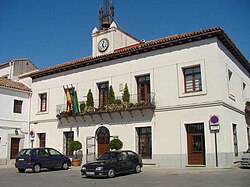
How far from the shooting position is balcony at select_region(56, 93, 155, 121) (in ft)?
67.9

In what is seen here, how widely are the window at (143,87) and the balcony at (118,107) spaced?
159mm

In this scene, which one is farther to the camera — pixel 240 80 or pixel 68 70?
pixel 68 70

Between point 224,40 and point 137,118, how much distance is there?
26.1 ft

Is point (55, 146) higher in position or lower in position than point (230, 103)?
lower

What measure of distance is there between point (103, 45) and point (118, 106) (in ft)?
23.4

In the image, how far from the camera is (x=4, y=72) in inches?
1324

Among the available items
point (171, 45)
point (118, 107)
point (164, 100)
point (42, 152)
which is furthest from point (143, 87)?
point (42, 152)

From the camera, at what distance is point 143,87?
21984 mm

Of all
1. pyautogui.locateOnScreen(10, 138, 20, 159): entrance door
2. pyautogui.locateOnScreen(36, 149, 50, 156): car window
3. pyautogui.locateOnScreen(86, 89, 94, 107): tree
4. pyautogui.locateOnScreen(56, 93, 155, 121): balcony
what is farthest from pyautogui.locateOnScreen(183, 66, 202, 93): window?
pyautogui.locateOnScreen(10, 138, 20, 159): entrance door

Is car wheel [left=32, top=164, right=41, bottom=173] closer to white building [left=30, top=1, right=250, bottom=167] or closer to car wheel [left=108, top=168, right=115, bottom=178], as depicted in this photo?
white building [left=30, top=1, right=250, bottom=167]

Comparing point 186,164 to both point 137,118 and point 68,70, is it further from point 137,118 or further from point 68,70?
point 68,70

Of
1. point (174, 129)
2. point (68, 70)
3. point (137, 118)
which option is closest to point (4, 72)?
point (68, 70)

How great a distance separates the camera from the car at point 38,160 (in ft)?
60.5

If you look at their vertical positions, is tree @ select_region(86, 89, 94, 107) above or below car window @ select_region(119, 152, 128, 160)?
above
